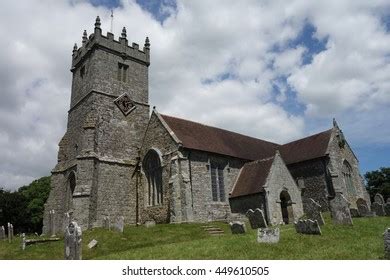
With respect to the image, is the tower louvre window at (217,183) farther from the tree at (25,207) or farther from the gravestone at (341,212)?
the tree at (25,207)

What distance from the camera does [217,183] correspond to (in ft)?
82.3

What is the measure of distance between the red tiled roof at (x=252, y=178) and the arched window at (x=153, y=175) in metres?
5.30

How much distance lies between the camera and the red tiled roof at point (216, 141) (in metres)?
25.2

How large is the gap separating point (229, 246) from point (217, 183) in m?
13.6

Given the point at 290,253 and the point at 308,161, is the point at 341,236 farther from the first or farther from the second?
the point at 308,161

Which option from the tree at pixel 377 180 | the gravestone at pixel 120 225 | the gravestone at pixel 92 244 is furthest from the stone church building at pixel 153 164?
the tree at pixel 377 180

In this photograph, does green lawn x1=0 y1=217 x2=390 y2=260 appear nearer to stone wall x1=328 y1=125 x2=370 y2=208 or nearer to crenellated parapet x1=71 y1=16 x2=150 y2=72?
stone wall x1=328 y1=125 x2=370 y2=208

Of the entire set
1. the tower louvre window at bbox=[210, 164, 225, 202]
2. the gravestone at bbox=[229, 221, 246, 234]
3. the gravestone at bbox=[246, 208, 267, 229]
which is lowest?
the gravestone at bbox=[229, 221, 246, 234]

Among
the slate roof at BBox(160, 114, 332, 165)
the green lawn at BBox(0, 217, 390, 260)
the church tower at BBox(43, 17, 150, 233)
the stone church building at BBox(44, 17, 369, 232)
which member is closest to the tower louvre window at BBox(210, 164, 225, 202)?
the stone church building at BBox(44, 17, 369, 232)

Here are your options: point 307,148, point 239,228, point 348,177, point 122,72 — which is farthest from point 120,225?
point 348,177

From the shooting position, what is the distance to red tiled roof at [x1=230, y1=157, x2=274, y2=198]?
918 inches

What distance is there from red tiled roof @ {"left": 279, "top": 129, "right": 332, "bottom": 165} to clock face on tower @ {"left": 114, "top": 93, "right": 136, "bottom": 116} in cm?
1385

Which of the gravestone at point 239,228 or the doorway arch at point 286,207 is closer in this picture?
the gravestone at point 239,228

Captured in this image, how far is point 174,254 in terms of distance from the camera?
10.9 meters
